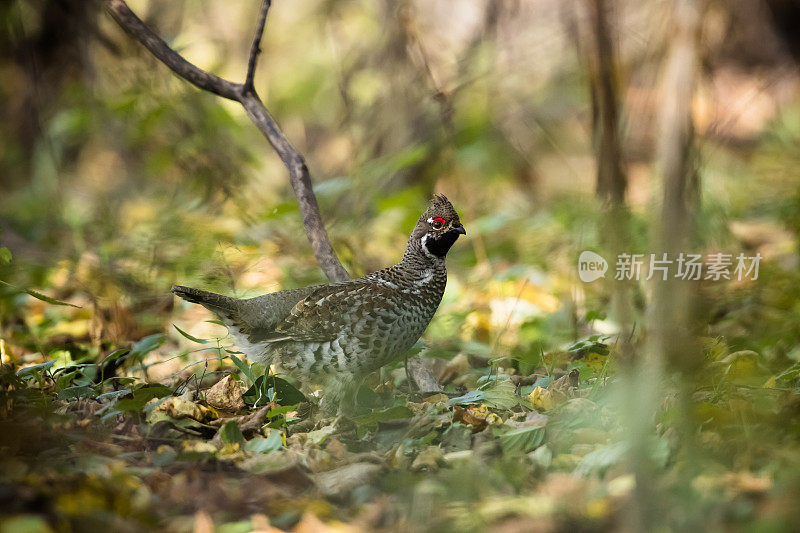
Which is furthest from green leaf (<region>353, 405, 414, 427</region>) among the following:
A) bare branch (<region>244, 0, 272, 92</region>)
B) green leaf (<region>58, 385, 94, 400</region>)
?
bare branch (<region>244, 0, 272, 92</region>)

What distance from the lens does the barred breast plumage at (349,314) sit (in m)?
3.71

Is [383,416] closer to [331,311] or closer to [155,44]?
[331,311]

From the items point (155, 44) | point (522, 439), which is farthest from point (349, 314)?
point (155, 44)

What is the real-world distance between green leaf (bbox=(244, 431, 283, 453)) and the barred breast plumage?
826mm

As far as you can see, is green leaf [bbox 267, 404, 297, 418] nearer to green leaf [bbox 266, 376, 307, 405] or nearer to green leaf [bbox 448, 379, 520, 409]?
green leaf [bbox 266, 376, 307, 405]

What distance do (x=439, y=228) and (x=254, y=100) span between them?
1.36 meters

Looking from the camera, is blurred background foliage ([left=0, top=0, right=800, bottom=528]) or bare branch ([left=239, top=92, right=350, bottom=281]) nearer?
bare branch ([left=239, top=92, right=350, bottom=281])

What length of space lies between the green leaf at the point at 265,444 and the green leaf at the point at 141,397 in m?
0.54

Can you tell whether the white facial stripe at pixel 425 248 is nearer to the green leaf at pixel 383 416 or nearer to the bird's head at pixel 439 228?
the bird's head at pixel 439 228

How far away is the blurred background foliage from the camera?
14.1 feet

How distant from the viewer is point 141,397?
3.16 m

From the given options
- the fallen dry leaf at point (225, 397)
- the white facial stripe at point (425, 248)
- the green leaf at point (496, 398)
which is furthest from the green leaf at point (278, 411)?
the white facial stripe at point (425, 248)

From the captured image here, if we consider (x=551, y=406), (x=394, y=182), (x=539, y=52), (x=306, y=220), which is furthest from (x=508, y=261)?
(x=551, y=406)

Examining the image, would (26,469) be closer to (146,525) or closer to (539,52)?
(146,525)
